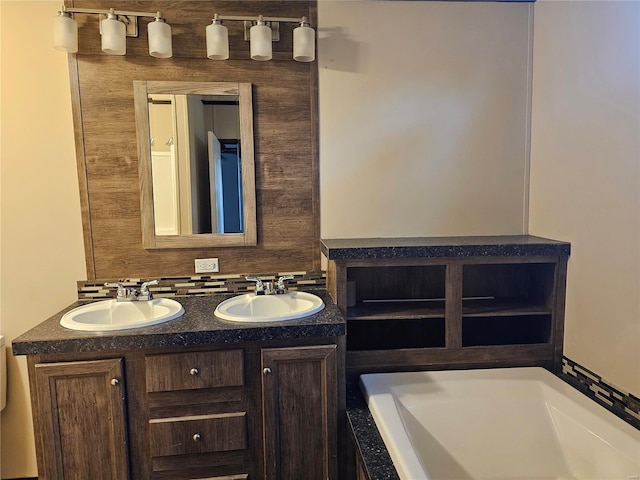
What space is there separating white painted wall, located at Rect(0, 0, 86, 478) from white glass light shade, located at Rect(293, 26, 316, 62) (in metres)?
1.11

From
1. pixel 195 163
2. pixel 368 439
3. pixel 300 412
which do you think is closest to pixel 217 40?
pixel 195 163

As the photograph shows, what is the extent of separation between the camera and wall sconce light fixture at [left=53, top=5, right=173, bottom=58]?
190 cm

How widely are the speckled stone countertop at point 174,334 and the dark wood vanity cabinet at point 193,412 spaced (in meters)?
0.05

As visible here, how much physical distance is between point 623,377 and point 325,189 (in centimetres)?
151

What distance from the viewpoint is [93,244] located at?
84.7 inches

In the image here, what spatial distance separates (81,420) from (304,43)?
6.22 feet

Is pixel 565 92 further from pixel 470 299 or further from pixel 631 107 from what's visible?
pixel 470 299

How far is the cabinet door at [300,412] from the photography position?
176 centimetres

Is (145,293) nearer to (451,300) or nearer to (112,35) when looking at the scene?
(112,35)

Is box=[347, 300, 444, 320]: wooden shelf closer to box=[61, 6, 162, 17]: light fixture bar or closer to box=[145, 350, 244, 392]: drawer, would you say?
box=[145, 350, 244, 392]: drawer

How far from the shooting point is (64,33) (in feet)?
6.21

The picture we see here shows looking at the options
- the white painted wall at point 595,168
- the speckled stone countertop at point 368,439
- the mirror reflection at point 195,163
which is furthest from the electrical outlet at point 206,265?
the white painted wall at point 595,168

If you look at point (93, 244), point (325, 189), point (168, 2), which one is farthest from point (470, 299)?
point (168, 2)

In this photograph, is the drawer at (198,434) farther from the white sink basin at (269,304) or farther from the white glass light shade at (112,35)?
the white glass light shade at (112,35)
